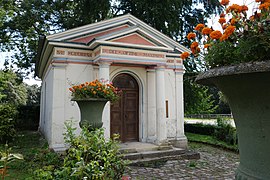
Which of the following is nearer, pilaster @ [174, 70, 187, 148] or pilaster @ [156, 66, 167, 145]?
pilaster @ [156, 66, 167, 145]

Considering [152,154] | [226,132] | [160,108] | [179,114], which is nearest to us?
[152,154]

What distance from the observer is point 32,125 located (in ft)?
56.7

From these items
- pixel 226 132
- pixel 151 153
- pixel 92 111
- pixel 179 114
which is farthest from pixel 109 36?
pixel 226 132

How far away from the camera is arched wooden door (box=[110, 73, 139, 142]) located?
873 cm

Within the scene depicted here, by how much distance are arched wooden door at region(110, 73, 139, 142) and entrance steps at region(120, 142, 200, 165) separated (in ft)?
2.23

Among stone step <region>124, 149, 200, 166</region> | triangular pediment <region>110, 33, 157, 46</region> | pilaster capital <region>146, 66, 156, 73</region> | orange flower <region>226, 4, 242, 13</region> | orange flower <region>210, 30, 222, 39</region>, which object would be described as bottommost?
stone step <region>124, 149, 200, 166</region>

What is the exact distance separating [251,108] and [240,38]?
0.52 m

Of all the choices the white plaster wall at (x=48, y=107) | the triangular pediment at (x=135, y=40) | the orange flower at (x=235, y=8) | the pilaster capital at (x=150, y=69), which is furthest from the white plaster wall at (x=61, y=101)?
the orange flower at (x=235, y=8)

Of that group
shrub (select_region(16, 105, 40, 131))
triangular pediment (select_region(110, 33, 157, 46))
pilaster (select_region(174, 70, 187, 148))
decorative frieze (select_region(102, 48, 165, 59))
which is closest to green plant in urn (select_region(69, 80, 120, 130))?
decorative frieze (select_region(102, 48, 165, 59))

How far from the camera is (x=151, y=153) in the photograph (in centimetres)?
748

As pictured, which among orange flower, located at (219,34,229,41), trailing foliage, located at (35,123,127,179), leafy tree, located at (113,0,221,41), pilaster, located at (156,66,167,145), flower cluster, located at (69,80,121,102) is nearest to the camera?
orange flower, located at (219,34,229,41)

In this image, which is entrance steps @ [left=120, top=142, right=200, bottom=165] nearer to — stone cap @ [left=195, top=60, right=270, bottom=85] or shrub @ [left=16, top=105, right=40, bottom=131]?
stone cap @ [left=195, top=60, right=270, bottom=85]

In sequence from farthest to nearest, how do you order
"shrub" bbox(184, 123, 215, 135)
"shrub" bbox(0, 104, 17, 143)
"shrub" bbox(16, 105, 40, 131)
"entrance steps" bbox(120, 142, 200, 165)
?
1. "shrub" bbox(16, 105, 40, 131)
2. "shrub" bbox(184, 123, 215, 135)
3. "shrub" bbox(0, 104, 17, 143)
4. "entrance steps" bbox(120, 142, 200, 165)

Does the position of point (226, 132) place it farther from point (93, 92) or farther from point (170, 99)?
point (93, 92)
